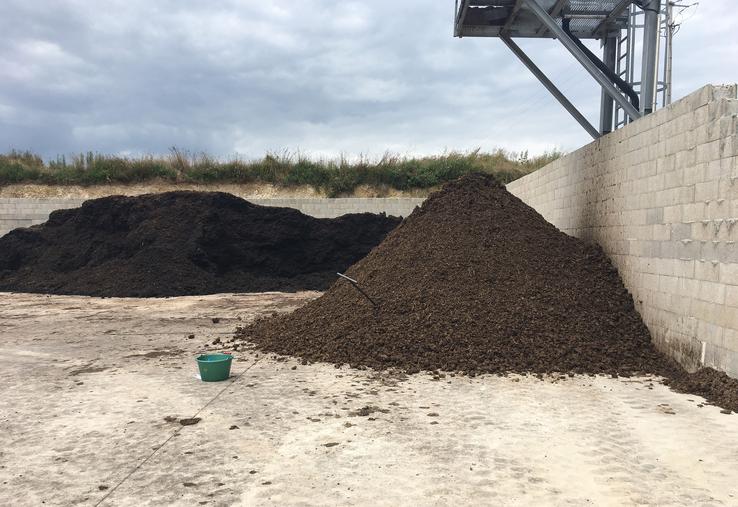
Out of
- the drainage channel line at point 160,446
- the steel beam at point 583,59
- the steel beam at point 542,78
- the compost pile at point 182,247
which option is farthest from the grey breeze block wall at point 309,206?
the drainage channel line at point 160,446

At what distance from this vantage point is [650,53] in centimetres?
661

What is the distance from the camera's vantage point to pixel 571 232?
28.1 ft

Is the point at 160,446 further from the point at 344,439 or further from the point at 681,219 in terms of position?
the point at 681,219

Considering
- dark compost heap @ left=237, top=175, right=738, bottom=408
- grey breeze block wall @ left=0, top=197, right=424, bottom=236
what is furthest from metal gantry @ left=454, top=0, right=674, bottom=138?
grey breeze block wall @ left=0, top=197, right=424, bottom=236

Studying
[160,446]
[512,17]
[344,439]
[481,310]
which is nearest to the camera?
[160,446]

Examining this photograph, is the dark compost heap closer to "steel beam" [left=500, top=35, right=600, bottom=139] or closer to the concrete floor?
the concrete floor

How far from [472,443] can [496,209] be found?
5235 millimetres

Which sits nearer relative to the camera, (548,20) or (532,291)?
(532,291)

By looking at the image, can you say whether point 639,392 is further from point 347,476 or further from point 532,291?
point 347,476

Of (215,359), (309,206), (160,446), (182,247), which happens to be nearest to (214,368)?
(215,359)

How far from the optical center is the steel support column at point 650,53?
6.57 metres

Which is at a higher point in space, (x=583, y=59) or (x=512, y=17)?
(x=512, y=17)

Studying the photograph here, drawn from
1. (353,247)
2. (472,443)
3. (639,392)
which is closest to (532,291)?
(639,392)

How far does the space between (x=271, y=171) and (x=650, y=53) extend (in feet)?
57.0
